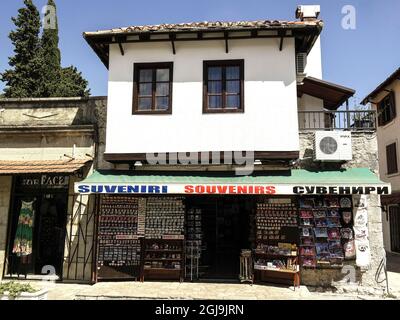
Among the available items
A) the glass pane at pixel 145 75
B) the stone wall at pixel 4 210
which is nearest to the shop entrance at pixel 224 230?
the glass pane at pixel 145 75

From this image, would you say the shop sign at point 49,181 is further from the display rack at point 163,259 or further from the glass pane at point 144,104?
the glass pane at point 144,104

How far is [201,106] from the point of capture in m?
10.8

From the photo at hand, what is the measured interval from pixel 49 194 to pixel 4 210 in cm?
160

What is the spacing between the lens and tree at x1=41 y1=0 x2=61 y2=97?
2441cm

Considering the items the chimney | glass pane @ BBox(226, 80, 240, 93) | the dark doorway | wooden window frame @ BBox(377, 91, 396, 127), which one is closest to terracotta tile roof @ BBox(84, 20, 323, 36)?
glass pane @ BBox(226, 80, 240, 93)

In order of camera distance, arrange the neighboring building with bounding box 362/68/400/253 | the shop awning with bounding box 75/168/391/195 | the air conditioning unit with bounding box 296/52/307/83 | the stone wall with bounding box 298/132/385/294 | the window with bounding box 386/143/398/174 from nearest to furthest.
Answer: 1. the shop awning with bounding box 75/168/391/195
2. the stone wall with bounding box 298/132/385/294
3. the air conditioning unit with bounding box 296/52/307/83
4. the neighboring building with bounding box 362/68/400/253
5. the window with bounding box 386/143/398/174

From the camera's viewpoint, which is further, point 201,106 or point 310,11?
point 310,11

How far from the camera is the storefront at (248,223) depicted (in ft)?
32.8

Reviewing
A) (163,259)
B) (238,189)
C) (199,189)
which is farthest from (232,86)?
(163,259)

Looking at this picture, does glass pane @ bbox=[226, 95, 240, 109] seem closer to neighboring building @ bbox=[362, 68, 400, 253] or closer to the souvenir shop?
the souvenir shop

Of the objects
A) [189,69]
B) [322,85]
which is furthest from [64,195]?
[322,85]

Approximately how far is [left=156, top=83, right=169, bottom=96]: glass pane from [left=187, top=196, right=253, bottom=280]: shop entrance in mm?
3826

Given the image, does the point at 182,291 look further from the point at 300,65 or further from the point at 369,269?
the point at 300,65

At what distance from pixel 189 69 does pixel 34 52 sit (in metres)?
18.5
